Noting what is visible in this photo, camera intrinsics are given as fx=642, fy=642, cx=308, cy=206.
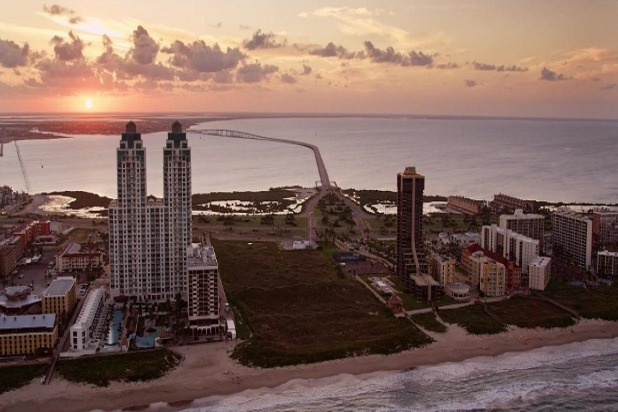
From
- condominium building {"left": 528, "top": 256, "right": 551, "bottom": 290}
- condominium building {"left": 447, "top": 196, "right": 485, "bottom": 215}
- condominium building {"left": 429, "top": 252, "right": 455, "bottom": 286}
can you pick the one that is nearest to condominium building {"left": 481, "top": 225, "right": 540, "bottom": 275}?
condominium building {"left": 528, "top": 256, "right": 551, "bottom": 290}

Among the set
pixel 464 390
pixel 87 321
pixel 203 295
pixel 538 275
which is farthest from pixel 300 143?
pixel 464 390

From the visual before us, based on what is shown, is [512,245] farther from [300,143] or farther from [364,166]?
[300,143]

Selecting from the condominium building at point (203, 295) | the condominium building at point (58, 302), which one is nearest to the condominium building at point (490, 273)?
the condominium building at point (203, 295)

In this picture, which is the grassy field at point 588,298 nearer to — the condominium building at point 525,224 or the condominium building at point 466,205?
the condominium building at point 525,224

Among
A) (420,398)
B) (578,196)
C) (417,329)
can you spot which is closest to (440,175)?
(578,196)

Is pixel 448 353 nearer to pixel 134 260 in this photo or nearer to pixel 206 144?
pixel 134 260

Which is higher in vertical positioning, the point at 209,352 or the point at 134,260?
the point at 134,260
